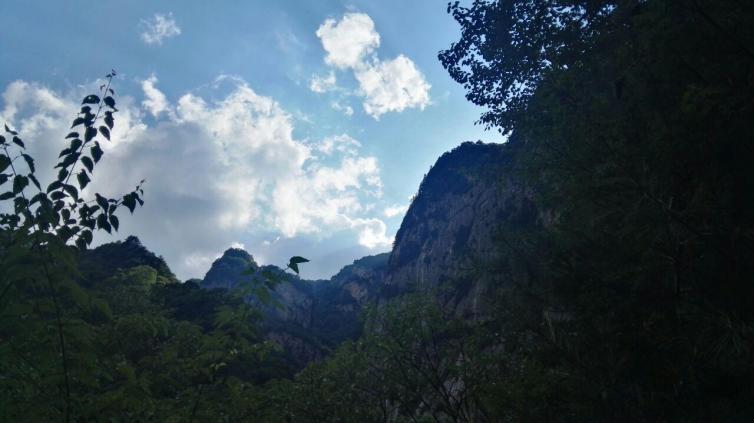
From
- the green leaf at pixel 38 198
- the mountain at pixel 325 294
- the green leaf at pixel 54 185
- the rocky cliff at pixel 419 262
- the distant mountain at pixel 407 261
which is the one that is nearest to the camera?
the green leaf at pixel 38 198

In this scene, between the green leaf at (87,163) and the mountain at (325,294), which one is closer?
the green leaf at (87,163)

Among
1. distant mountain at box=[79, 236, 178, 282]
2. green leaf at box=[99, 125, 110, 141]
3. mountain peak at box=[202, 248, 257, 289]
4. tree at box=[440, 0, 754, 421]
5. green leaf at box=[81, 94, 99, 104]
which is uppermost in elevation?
mountain peak at box=[202, 248, 257, 289]

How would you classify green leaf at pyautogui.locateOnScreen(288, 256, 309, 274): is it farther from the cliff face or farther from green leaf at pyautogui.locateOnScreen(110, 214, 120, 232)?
the cliff face

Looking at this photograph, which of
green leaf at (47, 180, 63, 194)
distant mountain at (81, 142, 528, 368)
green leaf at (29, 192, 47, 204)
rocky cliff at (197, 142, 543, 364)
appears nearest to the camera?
green leaf at (29, 192, 47, 204)

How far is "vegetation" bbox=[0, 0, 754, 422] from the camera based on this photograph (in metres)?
2.63

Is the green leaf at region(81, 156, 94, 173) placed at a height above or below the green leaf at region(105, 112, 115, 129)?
below

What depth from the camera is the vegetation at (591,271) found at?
2.63 m

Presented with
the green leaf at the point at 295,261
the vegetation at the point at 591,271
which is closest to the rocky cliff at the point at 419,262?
the vegetation at the point at 591,271

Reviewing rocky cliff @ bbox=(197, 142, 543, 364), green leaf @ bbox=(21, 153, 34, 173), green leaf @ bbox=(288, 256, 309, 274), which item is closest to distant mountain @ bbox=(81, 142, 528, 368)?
rocky cliff @ bbox=(197, 142, 543, 364)

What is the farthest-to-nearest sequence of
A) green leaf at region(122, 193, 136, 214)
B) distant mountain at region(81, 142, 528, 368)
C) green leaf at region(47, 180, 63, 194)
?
distant mountain at region(81, 142, 528, 368) < green leaf at region(122, 193, 136, 214) < green leaf at region(47, 180, 63, 194)

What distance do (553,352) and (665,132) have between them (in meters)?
3.06

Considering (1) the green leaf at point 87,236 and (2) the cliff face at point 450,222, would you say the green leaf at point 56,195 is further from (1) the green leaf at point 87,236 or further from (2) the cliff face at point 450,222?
(2) the cliff face at point 450,222

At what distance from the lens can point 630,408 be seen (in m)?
4.42

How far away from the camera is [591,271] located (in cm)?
639
